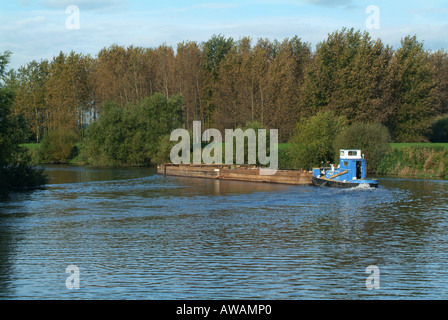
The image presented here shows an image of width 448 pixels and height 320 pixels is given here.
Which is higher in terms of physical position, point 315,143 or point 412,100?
point 412,100

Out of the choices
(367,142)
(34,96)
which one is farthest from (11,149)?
(34,96)

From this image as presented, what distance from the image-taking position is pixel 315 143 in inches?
3100

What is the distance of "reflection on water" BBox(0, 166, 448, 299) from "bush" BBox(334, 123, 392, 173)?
27.8 metres

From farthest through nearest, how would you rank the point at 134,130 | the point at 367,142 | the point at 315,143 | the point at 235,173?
the point at 134,130
the point at 315,143
the point at 367,142
the point at 235,173

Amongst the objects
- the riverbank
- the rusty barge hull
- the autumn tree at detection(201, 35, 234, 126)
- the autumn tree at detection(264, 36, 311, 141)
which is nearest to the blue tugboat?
the rusty barge hull

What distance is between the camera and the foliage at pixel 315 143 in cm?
7869

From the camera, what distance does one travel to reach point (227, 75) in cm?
11175

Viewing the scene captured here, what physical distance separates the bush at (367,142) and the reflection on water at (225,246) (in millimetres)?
27829

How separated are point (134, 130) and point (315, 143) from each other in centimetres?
4259

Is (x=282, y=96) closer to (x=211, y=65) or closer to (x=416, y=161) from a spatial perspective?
(x=211, y=65)

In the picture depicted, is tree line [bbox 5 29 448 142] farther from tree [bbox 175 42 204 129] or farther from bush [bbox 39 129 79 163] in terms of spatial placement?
bush [bbox 39 129 79 163]

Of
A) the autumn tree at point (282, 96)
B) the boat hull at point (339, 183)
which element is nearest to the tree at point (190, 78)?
the autumn tree at point (282, 96)

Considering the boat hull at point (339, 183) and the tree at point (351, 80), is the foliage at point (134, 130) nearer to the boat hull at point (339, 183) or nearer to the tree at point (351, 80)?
the tree at point (351, 80)

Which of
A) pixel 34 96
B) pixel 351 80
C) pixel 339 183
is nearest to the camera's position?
pixel 339 183
